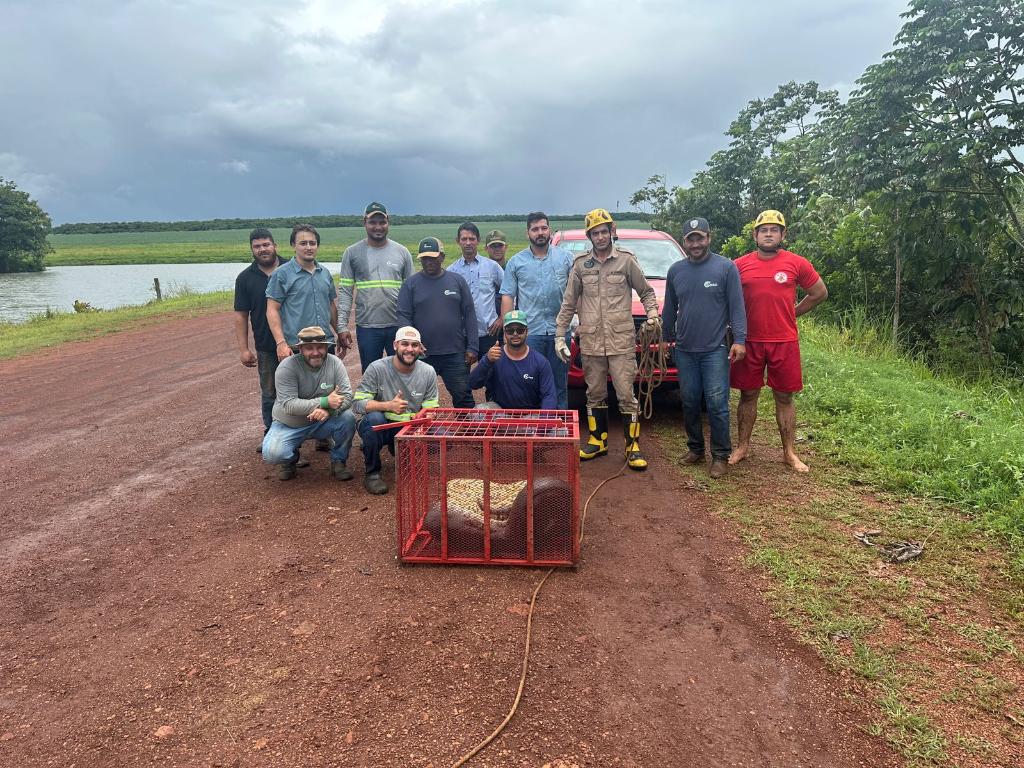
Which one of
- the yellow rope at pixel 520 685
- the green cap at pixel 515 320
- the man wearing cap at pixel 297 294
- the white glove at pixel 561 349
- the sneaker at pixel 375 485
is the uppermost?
the man wearing cap at pixel 297 294

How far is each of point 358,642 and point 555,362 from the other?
3189mm

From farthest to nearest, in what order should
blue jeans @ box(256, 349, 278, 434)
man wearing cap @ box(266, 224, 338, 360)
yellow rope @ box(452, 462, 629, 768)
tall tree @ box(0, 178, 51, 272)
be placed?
1. tall tree @ box(0, 178, 51, 272)
2. blue jeans @ box(256, 349, 278, 434)
3. man wearing cap @ box(266, 224, 338, 360)
4. yellow rope @ box(452, 462, 629, 768)

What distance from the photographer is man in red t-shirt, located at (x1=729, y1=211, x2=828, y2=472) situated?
4750 mm

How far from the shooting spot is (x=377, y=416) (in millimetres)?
4750

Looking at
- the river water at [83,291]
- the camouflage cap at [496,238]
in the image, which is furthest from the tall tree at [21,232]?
the camouflage cap at [496,238]

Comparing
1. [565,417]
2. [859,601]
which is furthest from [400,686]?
[859,601]

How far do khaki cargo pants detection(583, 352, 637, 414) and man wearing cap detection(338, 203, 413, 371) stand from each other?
1728 millimetres

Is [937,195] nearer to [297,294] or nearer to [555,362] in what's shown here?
[555,362]

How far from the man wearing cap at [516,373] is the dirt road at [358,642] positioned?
0.85m

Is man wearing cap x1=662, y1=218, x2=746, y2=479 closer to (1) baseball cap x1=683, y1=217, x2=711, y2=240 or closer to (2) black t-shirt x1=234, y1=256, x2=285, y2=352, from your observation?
(1) baseball cap x1=683, y1=217, x2=711, y2=240

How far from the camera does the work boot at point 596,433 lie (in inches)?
213

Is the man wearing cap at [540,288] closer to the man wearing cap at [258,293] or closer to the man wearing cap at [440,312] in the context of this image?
the man wearing cap at [440,312]

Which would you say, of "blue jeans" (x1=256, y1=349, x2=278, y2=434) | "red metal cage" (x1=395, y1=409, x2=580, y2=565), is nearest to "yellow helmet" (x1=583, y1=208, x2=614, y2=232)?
"red metal cage" (x1=395, y1=409, x2=580, y2=565)

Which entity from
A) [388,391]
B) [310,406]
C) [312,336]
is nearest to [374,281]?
[312,336]
